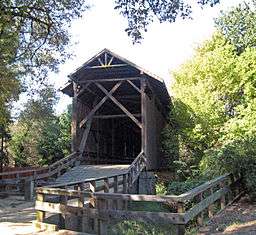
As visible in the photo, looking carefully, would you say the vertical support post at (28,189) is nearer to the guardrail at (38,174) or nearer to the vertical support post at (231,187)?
the guardrail at (38,174)

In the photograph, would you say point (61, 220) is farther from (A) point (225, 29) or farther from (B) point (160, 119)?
(A) point (225, 29)

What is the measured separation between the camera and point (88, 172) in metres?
19.2

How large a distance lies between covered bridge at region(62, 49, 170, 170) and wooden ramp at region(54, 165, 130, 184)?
5.56 feet

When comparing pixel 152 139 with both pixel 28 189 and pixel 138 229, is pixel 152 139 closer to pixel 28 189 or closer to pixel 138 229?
pixel 28 189

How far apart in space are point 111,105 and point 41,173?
10.00m

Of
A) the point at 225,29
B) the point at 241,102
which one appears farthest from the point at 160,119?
the point at 225,29

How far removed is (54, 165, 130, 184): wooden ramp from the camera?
18.1 metres

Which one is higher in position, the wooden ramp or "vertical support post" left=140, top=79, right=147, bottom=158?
"vertical support post" left=140, top=79, right=147, bottom=158

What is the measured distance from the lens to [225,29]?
35.0 meters

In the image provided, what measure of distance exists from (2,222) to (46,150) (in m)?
23.2

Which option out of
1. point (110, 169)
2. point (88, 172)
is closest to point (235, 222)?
point (88, 172)

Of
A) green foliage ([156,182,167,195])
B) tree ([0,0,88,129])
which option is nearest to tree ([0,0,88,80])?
tree ([0,0,88,129])

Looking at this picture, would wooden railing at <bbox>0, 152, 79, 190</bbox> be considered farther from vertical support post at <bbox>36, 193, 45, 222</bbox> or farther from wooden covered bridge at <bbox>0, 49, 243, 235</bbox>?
vertical support post at <bbox>36, 193, 45, 222</bbox>

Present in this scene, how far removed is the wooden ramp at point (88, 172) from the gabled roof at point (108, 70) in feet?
16.1
